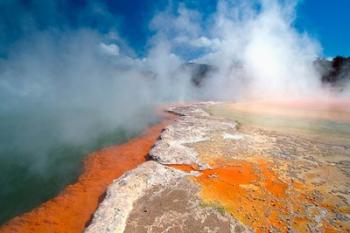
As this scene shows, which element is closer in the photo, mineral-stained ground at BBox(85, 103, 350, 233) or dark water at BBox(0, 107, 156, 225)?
mineral-stained ground at BBox(85, 103, 350, 233)

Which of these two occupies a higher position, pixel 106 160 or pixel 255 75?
pixel 255 75

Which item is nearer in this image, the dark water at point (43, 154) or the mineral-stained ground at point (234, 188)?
the mineral-stained ground at point (234, 188)

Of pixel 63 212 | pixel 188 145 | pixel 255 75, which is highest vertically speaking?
pixel 255 75

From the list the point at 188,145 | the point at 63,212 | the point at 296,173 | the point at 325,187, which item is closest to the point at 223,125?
the point at 188,145

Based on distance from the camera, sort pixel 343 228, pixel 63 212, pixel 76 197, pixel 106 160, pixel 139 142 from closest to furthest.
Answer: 1. pixel 343 228
2. pixel 63 212
3. pixel 76 197
4. pixel 106 160
5. pixel 139 142

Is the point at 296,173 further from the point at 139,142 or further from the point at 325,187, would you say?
the point at 139,142
